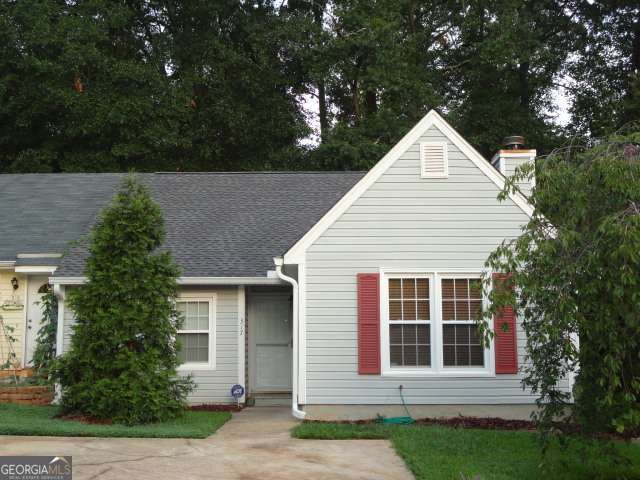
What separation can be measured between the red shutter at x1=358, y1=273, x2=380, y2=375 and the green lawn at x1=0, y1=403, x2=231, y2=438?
7.55ft

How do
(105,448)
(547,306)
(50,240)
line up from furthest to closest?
(50,240) → (105,448) → (547,306)

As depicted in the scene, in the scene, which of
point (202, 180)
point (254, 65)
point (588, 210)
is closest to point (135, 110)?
point (254, 65)

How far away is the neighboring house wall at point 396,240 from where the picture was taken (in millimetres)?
10477

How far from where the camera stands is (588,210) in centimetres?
646

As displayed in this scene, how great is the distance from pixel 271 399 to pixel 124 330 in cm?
370

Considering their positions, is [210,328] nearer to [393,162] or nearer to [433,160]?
[393,162]

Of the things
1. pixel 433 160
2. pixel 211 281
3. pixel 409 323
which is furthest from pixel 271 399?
pixel 433 160

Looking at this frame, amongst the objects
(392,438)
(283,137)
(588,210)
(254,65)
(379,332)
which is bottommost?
(392,438)

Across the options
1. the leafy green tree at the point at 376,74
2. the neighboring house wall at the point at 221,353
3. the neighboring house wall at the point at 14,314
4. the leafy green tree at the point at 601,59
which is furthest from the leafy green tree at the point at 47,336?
the leafy green tree at the point at 601,59

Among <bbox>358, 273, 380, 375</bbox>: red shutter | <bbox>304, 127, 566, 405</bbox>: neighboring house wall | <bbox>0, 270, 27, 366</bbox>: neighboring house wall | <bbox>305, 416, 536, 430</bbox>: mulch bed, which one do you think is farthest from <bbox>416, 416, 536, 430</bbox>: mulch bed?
<bbox>0, 270, 27, 366</bbox>: neighboring house wall

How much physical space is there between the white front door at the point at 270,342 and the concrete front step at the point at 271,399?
9 centimetres

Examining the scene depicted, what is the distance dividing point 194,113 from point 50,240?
12.0m

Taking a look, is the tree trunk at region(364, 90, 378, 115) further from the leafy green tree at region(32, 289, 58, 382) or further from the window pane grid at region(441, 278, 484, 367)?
the window pane grid at region(441, 278, 484, 367)

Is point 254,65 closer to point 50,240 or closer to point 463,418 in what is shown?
point 50,240
